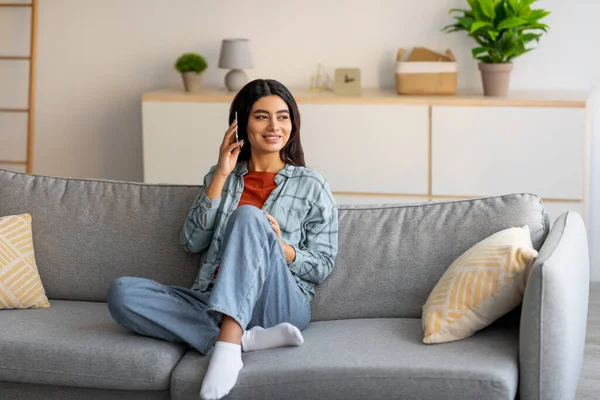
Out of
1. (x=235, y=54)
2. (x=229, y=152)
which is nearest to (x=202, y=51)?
(x=235, y=54)

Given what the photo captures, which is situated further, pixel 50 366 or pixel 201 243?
pixel 201 243

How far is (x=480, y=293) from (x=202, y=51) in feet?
9.87

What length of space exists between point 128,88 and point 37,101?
1.81 feet

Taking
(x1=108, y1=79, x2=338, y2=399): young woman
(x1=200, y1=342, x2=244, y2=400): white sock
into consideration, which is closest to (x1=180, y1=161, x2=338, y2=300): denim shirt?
(x1=108, y1=79, x2=338, y2=399): young woman

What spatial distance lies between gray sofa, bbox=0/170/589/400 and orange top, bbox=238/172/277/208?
20cm

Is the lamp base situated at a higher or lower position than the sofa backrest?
higher

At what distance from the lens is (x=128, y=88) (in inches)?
207

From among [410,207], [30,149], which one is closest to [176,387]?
[410,207]

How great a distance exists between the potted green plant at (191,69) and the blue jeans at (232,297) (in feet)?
7.50

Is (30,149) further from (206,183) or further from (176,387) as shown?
(176,387)

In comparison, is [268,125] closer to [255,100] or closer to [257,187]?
[255,100]

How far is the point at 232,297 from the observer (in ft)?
8.30

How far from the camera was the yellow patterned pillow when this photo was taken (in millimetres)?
2496

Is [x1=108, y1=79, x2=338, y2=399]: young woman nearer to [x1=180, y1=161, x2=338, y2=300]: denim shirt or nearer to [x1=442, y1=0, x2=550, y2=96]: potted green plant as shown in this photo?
[x1=180, y1=161, x2=338, y2=300]: denim shirt
